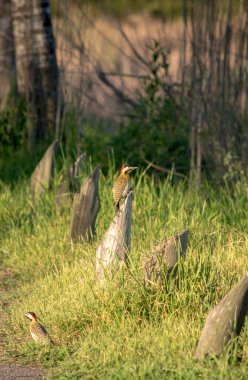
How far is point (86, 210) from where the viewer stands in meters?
7.59

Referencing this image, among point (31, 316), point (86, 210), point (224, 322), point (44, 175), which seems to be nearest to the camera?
point (224, 322)

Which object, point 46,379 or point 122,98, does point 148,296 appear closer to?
point 46,379

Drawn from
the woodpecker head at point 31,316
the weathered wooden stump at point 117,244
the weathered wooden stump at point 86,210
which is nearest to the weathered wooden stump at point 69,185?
the weathered wooden stump at point 86,210

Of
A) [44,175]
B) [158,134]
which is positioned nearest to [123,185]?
[44,175]

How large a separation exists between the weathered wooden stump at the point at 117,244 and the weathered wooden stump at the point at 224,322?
129cm

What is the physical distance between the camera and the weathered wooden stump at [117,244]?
20.2 feet

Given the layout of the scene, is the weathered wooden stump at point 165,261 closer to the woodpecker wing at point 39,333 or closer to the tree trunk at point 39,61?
the woodpecker wing at point 39,333

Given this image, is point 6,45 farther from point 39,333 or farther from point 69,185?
point 39,333

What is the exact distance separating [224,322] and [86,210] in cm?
288

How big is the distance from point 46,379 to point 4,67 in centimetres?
776

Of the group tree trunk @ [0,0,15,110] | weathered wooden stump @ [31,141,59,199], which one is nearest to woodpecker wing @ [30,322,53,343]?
weathered wooden stump @ [31,141,59,199]

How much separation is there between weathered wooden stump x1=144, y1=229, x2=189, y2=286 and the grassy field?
7 centimetres

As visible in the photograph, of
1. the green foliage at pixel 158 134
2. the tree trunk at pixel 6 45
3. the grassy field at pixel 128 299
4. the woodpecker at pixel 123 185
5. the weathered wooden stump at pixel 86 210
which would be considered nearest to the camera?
the grassy field at pixel 128 299

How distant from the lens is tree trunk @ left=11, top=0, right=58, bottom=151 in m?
11.5
